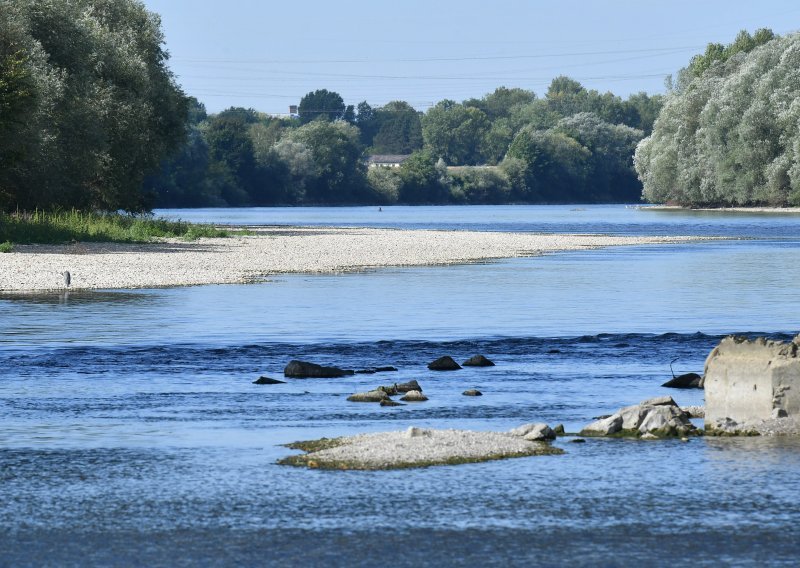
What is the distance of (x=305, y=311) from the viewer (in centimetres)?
3269

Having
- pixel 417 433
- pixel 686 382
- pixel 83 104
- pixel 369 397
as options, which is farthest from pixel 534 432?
pixel 83 104

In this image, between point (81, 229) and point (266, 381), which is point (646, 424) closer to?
point (266, 381)

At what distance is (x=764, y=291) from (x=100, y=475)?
93.8 ft

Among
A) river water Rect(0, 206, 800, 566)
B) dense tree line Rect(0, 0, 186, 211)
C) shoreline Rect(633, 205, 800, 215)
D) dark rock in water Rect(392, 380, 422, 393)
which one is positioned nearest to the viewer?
river water Rect(0, 206, 800, 566)

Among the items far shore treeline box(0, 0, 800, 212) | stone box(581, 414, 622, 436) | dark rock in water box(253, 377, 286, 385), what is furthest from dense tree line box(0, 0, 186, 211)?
stone box(581, 414, 622, 436)

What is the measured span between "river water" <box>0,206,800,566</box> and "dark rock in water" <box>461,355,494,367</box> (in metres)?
0.39

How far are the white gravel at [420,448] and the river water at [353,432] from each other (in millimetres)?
313

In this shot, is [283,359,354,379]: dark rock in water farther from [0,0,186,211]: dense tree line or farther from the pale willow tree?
the pale willow tree

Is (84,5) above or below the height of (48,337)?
above

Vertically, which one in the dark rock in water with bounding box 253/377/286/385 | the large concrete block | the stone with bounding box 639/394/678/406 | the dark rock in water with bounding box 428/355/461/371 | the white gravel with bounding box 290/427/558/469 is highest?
the large concrete block

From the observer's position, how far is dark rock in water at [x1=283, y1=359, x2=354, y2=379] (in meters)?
21.0

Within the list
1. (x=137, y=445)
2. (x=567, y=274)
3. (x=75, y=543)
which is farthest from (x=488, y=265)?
(x=75, y=543)

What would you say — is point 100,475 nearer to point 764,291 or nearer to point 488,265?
point 764,291

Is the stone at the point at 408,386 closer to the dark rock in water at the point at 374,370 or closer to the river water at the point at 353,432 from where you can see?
the river water at the point at 353,432
